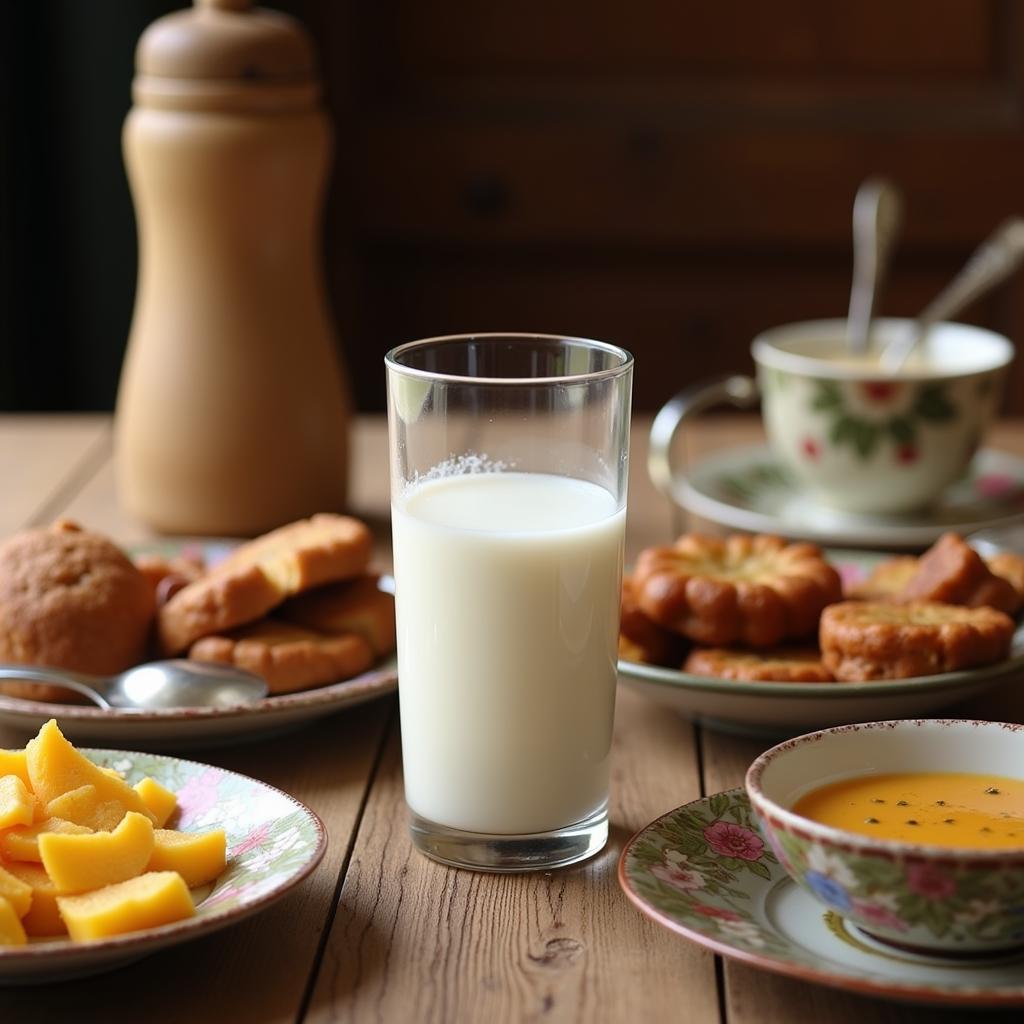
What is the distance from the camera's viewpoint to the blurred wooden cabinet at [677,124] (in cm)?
274

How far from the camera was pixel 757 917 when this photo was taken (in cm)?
73

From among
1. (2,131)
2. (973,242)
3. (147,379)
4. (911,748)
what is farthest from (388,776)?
(973,242)

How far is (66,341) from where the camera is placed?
268cm

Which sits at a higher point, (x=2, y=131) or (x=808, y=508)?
(x=2, y=131)

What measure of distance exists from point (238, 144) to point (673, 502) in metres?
0.53

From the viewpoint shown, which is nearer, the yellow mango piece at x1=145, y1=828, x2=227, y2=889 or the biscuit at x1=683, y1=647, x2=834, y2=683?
the yellow mango piece at x1=145, y1=828, x2=227, y2=889

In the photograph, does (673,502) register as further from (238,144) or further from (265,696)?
(265,696)

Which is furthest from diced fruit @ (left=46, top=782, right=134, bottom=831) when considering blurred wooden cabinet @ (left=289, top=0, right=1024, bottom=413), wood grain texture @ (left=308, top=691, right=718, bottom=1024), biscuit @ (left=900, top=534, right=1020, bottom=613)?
blurred wooden cabinet @ (left=289, top=0, right=1024, bottom=413)

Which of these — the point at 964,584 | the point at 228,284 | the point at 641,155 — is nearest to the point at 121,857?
the point at 964,584

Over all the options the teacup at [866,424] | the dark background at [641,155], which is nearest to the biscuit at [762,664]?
the teacup at [866,424]

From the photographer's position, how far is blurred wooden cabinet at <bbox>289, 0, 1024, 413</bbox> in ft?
8.99

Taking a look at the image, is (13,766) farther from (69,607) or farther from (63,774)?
(69,607)

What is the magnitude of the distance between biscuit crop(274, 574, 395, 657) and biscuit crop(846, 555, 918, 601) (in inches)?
12.5

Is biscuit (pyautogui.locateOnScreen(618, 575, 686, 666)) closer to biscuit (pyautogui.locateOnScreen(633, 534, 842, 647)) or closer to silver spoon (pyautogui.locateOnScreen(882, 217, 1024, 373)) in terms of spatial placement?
biscuit (pyautogui.locateOnScreen(633, 534, 842, 647))
